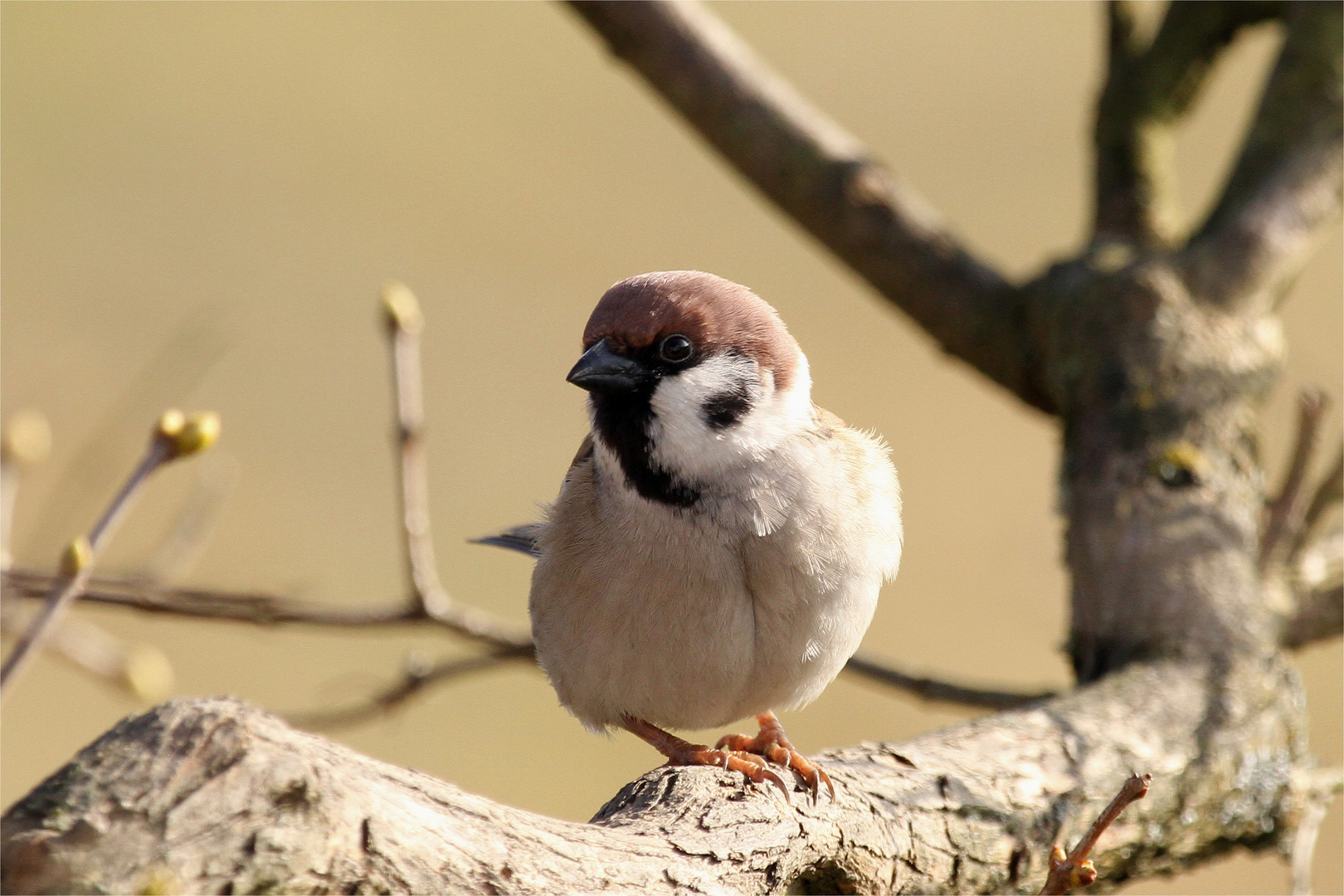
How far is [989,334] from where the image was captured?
4.06 meters

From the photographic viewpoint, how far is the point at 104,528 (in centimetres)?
111

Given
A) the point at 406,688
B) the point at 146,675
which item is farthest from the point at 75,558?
the point at 406,688

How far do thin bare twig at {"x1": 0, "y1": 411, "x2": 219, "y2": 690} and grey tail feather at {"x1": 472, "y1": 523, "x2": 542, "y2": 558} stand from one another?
5.54ft

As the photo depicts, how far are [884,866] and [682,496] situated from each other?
86 centimetres

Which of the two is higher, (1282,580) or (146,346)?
(1282,580)

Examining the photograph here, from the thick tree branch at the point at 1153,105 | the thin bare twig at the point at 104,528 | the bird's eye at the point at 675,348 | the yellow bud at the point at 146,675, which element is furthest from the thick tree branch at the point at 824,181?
the thin bare twig at the point at 104,528

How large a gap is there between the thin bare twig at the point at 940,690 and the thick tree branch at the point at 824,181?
45.2 inches

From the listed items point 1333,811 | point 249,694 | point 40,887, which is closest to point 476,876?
point 40,887

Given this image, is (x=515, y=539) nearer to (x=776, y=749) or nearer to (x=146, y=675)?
(x=776, y=749)

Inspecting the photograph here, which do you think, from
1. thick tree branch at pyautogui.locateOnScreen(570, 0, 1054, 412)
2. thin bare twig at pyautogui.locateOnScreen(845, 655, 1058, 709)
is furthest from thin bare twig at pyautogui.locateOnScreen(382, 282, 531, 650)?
thick tree branch at pyautogui.locateOnScreen(570, 0, 1054, 412)

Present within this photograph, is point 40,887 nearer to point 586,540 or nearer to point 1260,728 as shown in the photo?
point 586,540

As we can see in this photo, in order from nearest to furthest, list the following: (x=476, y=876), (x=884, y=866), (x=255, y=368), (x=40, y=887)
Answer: (x=40, y=887), (x=476, y=876), (x=884, y=866), (x=255, y=368)

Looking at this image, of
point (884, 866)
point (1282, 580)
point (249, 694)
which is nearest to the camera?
point (884, 866)

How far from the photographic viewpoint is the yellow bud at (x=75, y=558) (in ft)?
3.85
